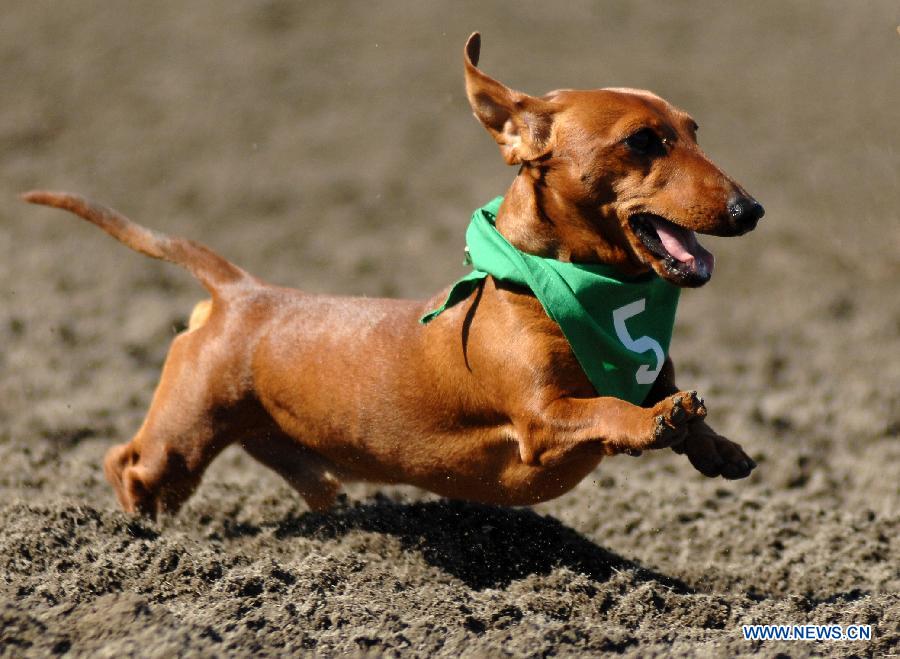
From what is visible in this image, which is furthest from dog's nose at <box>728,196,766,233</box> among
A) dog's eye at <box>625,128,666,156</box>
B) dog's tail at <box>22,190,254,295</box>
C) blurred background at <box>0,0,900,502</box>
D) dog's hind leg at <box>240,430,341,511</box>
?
blurred background at <box>0,0,900,502</box>

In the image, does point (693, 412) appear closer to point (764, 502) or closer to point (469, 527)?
point (469, 527)

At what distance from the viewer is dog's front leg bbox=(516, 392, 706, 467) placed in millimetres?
3629

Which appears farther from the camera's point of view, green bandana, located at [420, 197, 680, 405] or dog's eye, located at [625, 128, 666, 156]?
green bandana, located at [420, 197, 680, 405]

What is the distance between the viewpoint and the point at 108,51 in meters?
11.5

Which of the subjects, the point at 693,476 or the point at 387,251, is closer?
the point at 693,476

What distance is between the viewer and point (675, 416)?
3613mm

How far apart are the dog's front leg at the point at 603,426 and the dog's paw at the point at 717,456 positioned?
0.38 metres

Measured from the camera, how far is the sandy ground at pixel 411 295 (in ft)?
13.8

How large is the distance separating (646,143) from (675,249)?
14.1 inches

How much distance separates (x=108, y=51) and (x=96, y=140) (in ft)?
5.50

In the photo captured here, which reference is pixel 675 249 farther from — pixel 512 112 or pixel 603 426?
pixel 512 112

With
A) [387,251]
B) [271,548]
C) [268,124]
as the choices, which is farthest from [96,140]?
[271,548]

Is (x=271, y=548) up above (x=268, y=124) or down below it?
below

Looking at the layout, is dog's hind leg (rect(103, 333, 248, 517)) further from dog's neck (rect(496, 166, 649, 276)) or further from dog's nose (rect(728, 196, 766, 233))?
dog's nose (rect(728, 196, 766, 233))
